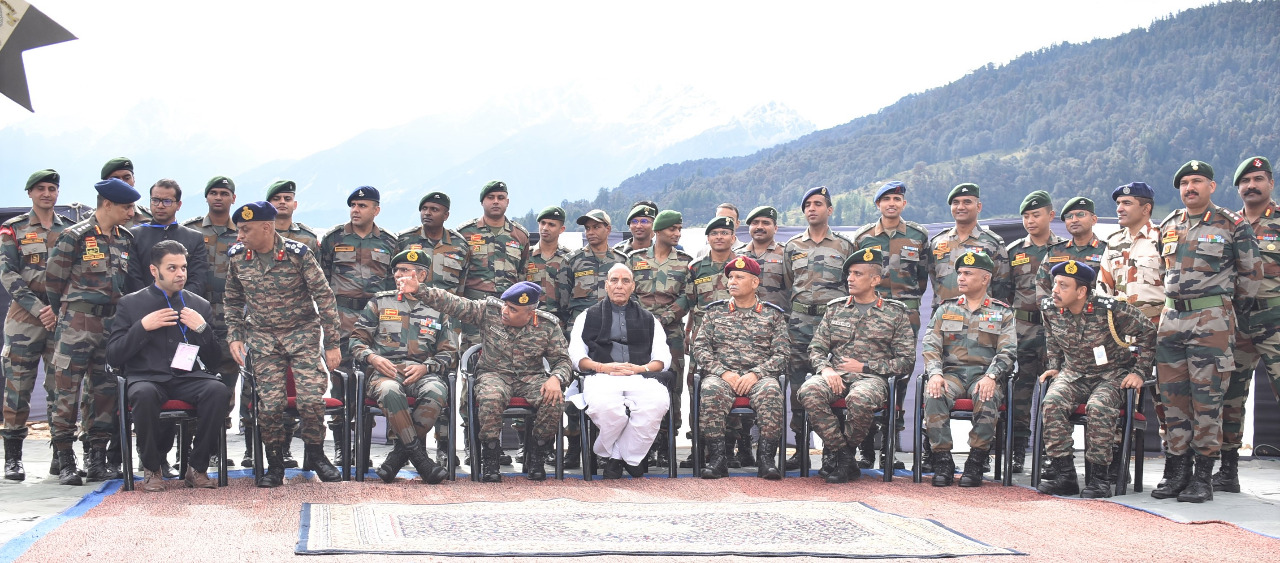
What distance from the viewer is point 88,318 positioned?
5297 millimetres

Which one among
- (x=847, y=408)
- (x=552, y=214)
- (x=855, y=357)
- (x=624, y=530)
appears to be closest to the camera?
(x=624, y=530)

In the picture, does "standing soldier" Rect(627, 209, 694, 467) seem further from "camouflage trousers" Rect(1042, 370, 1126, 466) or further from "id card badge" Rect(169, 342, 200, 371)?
"id card badge" Rect(169, 342, 200, 371)

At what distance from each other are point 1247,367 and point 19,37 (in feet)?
18.8

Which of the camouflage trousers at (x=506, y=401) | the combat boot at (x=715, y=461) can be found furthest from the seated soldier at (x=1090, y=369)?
the camouflage trousers at (x=506, y=401)

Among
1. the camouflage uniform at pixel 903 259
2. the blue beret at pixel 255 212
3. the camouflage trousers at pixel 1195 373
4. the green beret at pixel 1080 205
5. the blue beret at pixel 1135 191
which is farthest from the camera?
the camouflage uniform at pixel 903 259

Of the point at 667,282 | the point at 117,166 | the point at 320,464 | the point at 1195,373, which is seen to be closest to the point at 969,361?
the point at 1195,373

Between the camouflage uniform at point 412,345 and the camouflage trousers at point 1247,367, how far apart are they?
4.17m

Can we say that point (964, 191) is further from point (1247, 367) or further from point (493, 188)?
point (493, 188)

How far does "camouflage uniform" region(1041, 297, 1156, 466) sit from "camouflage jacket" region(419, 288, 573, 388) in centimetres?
267

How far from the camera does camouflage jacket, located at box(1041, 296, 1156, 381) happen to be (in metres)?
5.18

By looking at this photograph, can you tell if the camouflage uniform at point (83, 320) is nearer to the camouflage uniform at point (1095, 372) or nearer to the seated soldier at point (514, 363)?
the seated soldier at point (514, 363)

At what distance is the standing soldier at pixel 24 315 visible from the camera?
537 centimetres

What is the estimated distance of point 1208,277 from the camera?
5059mm

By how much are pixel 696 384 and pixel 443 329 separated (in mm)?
1512
